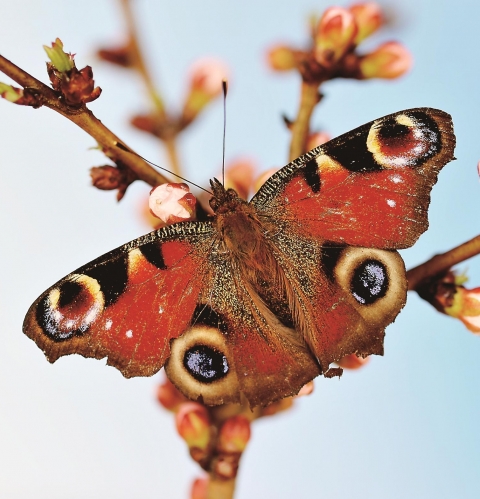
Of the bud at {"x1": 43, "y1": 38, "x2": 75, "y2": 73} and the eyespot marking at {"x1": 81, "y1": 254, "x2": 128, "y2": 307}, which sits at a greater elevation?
the bud at {"x1": 43, "y1": 38, "x2": 75, "y2": 73}

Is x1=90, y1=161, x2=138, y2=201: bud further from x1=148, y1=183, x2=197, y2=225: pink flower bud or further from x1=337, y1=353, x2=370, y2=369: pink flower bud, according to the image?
x1=337, y1=353, x2=370, y2=369: pink flower bud

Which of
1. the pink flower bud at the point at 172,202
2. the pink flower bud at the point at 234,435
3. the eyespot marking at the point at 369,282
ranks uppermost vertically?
the pink flower bud at the point at 172,202

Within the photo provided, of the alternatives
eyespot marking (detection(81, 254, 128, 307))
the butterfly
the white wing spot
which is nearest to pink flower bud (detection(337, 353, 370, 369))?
A: the butterfly

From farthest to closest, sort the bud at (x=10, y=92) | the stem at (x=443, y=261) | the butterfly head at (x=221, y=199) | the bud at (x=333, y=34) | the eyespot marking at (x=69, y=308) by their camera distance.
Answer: the bud at (x=333, y=34) → the butterfly head at (x=221, y=199) → the stem at (x=443, y=261) → the eyespot marking at (x=69, y=308) → the bud at (x=10, y=92)

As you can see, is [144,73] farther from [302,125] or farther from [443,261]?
[443,261]

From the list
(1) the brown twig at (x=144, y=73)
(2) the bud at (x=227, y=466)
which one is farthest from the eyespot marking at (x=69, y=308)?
(1) the brown twig at (x=144, y=73)

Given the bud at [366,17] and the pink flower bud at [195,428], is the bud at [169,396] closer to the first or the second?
the pink flower bud at [195,428]

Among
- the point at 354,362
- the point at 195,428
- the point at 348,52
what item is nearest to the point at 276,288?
the point at 354,362
